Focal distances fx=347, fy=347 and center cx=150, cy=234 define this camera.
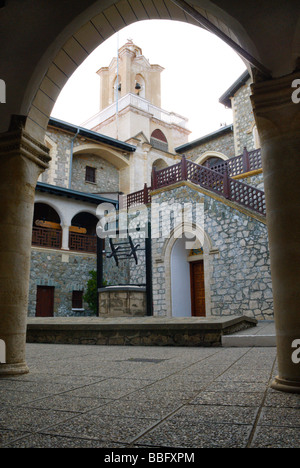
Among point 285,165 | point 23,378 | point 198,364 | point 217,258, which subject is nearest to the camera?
point 285,165

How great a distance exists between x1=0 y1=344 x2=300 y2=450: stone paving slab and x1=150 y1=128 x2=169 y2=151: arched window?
24228 mm

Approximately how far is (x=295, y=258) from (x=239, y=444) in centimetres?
153

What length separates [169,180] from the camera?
1462 centimetres

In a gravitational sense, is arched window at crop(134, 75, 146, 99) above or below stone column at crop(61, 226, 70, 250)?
above

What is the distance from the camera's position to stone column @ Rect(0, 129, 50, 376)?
3438mm

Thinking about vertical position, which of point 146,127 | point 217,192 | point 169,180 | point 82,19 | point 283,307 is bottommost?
point 283,307

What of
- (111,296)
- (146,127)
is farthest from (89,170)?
(111,296)

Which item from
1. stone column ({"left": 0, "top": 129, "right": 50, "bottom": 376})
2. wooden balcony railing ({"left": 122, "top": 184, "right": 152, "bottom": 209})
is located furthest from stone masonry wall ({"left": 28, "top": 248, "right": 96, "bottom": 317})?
stone column ({"left": 0, "top": 129, "right": 50, "bottom": 376})

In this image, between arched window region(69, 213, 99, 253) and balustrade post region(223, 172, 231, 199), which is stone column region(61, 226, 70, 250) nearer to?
arched window region(69, 213, 99, 253)

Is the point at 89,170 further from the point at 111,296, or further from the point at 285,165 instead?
the point at 285,165

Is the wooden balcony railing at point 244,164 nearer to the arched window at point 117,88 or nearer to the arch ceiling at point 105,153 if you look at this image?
the arch ceiling at point 105,153

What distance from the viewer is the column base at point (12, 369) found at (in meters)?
3.30

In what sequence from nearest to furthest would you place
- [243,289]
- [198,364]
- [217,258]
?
[198,364] < [243,289] < [217,258]

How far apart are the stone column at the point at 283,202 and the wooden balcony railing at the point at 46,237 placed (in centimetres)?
1546
